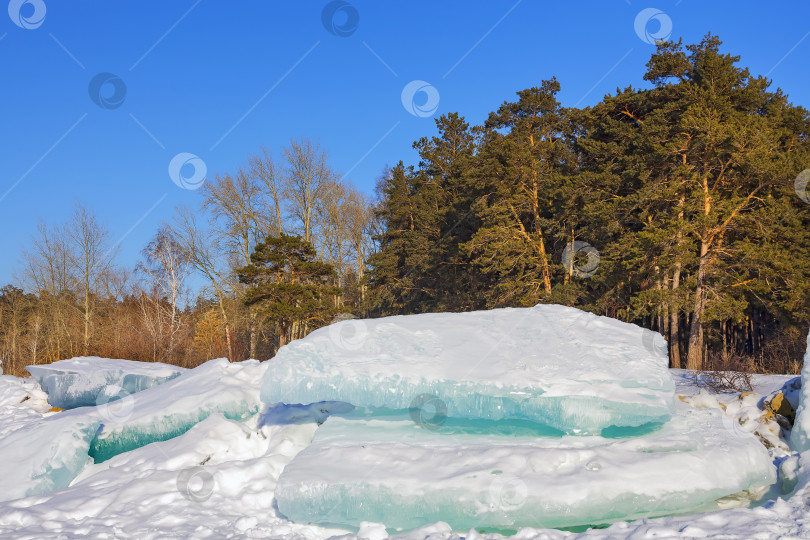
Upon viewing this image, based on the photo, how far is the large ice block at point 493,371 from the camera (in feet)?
20.2

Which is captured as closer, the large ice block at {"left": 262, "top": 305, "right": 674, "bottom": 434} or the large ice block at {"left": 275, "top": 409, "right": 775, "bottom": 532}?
the large ice block at {"left": 275, "top": 409, "right": 775, "bottom": 532}

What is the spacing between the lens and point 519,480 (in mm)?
5336

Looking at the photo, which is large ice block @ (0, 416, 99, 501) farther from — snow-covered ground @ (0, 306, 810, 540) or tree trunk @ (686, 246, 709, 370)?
tree trunk @ (686, 246, 709, 370)

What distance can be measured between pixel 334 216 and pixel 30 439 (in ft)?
81.2

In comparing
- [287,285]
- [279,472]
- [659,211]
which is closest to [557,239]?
[659,211]

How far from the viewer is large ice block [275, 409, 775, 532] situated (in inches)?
206

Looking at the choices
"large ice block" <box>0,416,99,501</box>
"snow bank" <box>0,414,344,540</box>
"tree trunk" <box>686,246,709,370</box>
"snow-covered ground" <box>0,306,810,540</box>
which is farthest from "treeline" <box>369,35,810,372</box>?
"large ice block" <box>0,416,99,501</box>

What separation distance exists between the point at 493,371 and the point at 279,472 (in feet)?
9.90

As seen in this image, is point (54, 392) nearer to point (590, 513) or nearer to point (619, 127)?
point (590, 513)

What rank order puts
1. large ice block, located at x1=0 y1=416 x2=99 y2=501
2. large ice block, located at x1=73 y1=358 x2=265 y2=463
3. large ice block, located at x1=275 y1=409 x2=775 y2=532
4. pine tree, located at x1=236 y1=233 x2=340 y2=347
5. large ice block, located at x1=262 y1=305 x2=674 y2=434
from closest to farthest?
large ice block, located at x1=275 y1=409 x2=775 y2=532 → large ice block, located at x1=262 y1=305 x2=674 y2=434 → large ice block, located at x1=0 y1=416 x2=99 y2=501 → large ice block, located at x1=73 y1=358 x2=265 y2=463 → pine tree, located at x1=236 y1=233 x2=340 y2=347

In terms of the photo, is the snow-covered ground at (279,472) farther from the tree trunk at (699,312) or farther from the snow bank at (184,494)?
the tree trunk at (699,312)

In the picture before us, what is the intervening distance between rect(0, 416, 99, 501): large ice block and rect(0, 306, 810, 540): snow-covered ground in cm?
2

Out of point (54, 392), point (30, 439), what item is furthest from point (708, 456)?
point (54, 392)

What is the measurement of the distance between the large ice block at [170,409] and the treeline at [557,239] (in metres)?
9.99
